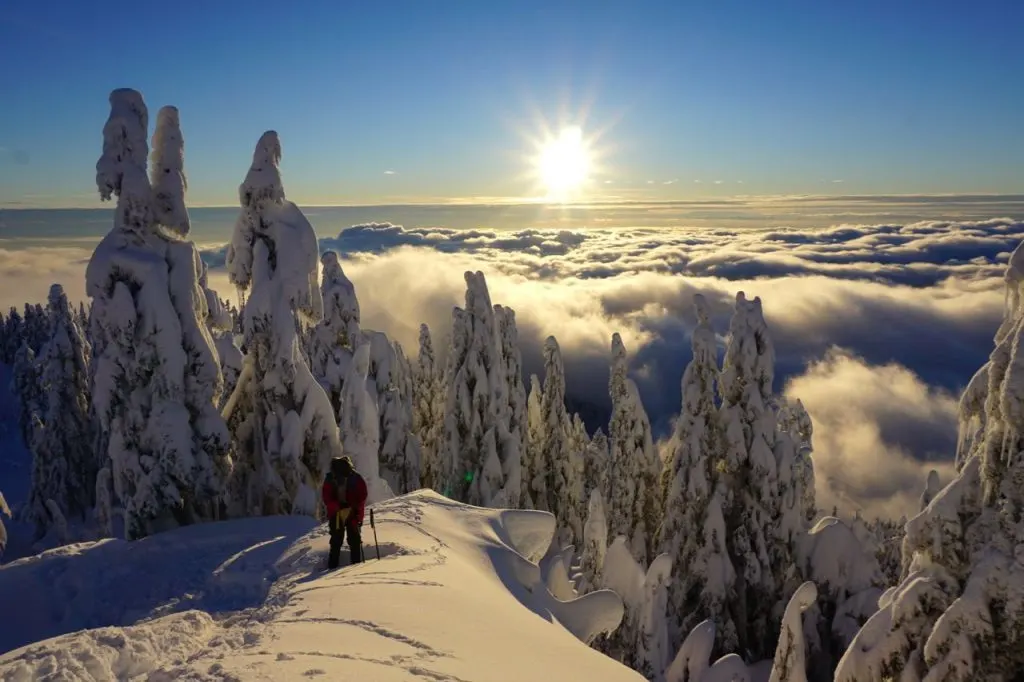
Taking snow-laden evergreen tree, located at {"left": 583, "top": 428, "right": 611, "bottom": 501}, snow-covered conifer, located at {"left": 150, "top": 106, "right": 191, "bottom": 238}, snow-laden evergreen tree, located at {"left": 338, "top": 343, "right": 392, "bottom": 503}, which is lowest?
snow-laden evergreen tree, located at {"left": 583, "top": 428, "right": 611, "bottom": 501}

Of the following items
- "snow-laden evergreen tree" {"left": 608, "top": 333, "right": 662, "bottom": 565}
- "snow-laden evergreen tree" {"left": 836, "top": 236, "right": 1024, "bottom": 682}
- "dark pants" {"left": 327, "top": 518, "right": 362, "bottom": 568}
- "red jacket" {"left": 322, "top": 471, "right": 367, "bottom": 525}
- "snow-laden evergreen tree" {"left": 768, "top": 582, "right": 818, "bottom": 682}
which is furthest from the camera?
"snow-laden evergreen tree" {"left": 608, "top": 333, "right": 662, "bottom": 565}

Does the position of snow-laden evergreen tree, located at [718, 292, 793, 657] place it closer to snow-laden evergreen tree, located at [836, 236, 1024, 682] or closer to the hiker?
snow-laden evergreen tree, located at [836, 236, 1024, 682]

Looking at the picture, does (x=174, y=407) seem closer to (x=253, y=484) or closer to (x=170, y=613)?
(x=253, y=484)

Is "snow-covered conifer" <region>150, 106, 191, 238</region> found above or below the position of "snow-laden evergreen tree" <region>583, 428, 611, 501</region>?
above

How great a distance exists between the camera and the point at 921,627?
273 inches

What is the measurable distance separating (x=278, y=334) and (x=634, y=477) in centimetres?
1778

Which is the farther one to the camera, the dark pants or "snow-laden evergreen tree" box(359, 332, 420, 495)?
"snow-laden evergreen tree" box(359, 332, 420, 495)

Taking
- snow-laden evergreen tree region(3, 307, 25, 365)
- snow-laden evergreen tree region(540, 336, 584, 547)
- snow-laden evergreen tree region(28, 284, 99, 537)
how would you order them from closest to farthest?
snow-laden evergreen tree region(540, 336, 584, 547) → snow-laden evergreen tree region(28, 284, 99, 537) → snow-laden evergreen tree region(3, 307, 25, 365)

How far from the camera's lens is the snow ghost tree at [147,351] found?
12.4m

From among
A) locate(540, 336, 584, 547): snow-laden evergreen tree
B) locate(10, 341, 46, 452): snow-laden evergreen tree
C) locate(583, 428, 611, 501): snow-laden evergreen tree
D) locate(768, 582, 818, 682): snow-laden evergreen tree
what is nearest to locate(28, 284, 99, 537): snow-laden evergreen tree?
locate(10, 341, 46, 452): snow-laden evergreen tree

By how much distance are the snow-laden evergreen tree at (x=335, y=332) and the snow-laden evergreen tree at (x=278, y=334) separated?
18.7ft

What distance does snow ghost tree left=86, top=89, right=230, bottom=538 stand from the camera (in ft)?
40.8

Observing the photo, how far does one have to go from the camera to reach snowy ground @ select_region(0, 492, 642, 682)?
17.4ft

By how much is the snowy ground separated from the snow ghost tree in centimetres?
171
